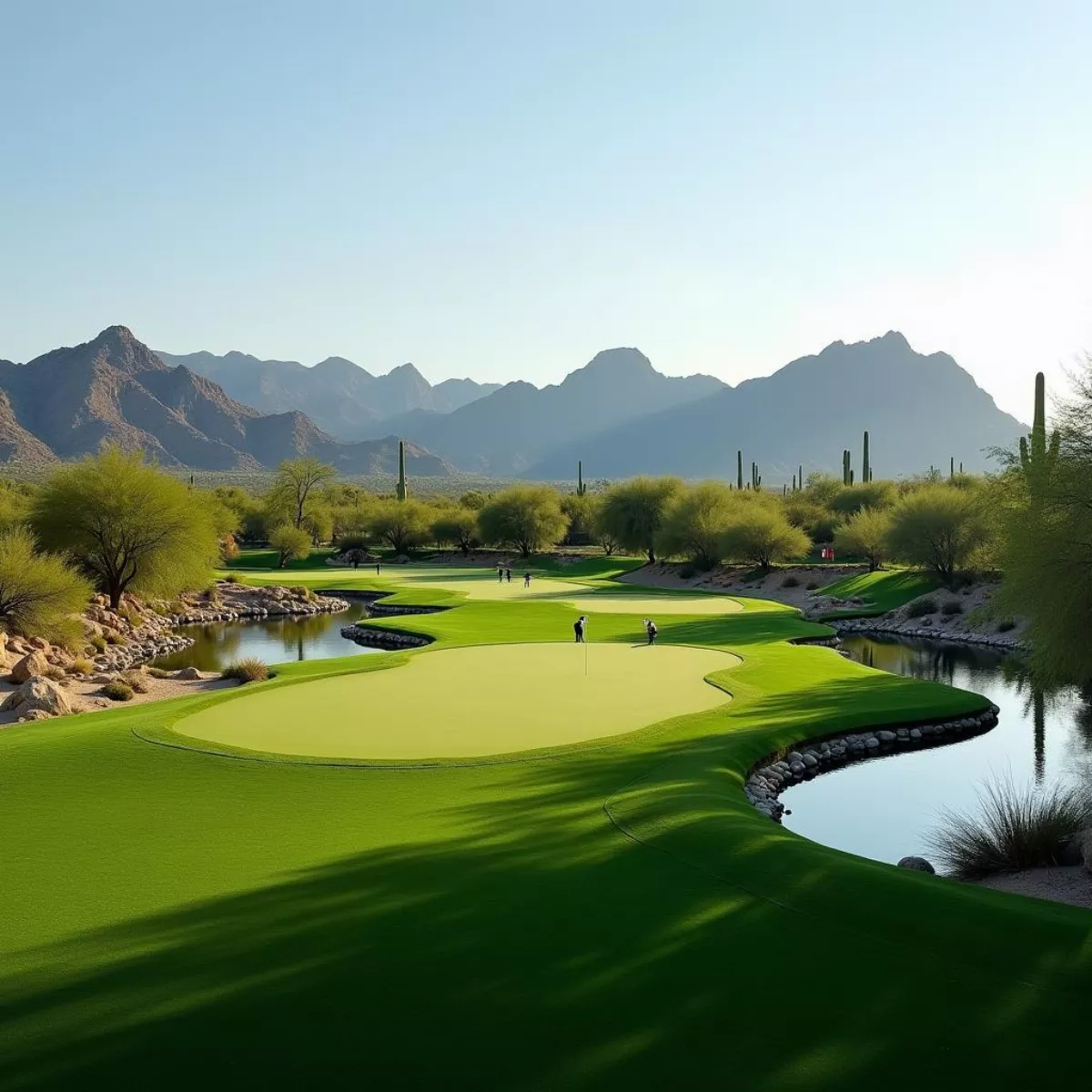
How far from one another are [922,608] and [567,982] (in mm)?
40334

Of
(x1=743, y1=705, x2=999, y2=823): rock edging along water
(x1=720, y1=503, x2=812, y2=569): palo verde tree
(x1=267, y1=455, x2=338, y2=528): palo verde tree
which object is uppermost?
(x1=267, y1=455, x2=338, y2=528): palo verde tree

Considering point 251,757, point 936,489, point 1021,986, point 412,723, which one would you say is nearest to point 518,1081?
point 1021,986

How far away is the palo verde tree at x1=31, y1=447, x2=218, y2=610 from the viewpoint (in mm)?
41469

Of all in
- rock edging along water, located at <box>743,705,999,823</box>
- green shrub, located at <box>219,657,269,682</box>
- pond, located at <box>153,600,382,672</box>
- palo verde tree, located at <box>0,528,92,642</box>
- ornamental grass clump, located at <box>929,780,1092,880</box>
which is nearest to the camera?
ornamental grass clump, located at <box>929,780,1092,880</box>

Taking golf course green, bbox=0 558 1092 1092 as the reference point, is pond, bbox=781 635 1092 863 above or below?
below

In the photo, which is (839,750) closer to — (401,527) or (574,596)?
(574,596)

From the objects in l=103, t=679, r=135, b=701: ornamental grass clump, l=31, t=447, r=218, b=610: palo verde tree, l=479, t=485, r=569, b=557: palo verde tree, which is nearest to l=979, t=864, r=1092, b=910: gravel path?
l=103, t=679, r=135, b=701: ornamental grass clump

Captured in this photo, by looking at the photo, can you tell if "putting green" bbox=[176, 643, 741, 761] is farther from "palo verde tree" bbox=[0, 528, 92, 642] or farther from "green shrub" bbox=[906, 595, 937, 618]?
"green shrub" bbox=[906, 595, 937, 618]

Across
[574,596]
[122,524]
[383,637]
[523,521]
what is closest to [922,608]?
[574,596]

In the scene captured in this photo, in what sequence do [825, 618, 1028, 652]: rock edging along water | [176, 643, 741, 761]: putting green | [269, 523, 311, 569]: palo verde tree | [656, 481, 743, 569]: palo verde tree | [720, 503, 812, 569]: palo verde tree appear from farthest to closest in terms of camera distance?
1. [269, 523, 311, 569]: palo verde tree
2. [656, 481, 743, 569]: palo verde tree
3. [720, 503, 812, 569]: palo verde tree
4. [825, 618, 1028, 652]: rock edging along water
5. [176, 643, 741, 761]: putting green

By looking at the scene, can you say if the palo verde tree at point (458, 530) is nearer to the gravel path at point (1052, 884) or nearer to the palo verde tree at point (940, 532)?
the palo verde tree at point (940, 532)

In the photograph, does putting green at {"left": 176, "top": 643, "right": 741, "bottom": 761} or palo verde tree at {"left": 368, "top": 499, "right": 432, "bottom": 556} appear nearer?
putting green at {"left": 176, "top": 643, "right": 741, "bottom": 761}

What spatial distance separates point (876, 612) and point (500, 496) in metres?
40.0

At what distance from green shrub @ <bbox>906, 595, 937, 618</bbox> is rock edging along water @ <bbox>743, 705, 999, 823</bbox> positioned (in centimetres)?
1963
